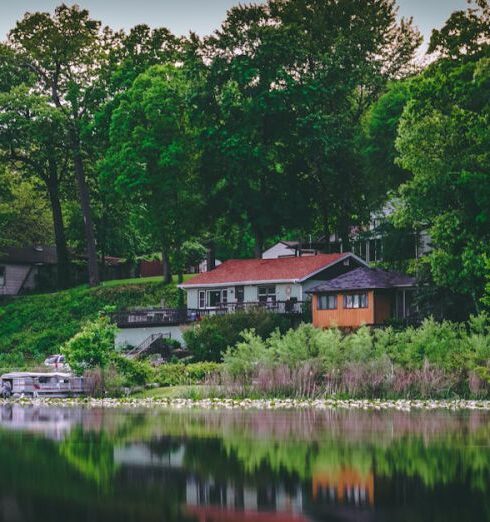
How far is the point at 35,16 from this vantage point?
9462 centimetres

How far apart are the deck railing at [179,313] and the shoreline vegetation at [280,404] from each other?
21.3 meters

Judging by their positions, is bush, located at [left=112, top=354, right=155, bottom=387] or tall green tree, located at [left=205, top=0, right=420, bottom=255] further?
Result: tall green tree, located at [left=205, top=0, right=420, bottom=255]

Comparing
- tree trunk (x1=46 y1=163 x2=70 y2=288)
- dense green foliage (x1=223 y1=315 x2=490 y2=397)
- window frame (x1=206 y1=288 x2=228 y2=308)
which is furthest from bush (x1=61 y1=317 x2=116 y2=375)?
tree trunk (x1=46 y1=163 x2=70 y2=288)

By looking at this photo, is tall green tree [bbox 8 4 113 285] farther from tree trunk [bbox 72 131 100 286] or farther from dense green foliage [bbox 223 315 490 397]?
dense green foliage [bbox 223 315 490 397]

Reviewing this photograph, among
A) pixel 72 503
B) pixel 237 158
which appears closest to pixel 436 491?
pixel 72 503

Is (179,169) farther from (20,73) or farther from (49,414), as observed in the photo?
(49,414)

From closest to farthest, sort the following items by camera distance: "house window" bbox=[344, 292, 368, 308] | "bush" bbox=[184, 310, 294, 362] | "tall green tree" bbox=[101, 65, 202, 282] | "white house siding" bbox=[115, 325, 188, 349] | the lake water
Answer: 1. the lake water
2. "bush" bbox=[184, 310, 294, 362]
3. "house window" bbox=[344, 292, 368, 308]
4. "white house siding" bbox=[115, 325, 188, 349]
5. "tall green tree" bbox=[101, 65, 202, 282]

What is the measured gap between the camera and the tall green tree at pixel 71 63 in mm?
93062

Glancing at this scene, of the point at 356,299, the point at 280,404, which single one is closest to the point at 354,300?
the point at 356,299

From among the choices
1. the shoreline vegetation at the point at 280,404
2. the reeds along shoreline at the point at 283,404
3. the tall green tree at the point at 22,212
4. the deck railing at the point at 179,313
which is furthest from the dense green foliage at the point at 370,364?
the tall green tree at the point at 22,212

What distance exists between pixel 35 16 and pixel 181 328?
3159 centimetres

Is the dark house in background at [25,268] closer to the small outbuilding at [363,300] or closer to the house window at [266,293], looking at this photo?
the house window at [266,293]

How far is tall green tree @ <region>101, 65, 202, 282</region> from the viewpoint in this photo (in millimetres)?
84188

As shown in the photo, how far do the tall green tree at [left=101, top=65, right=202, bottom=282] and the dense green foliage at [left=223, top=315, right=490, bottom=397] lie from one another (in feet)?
97.7
